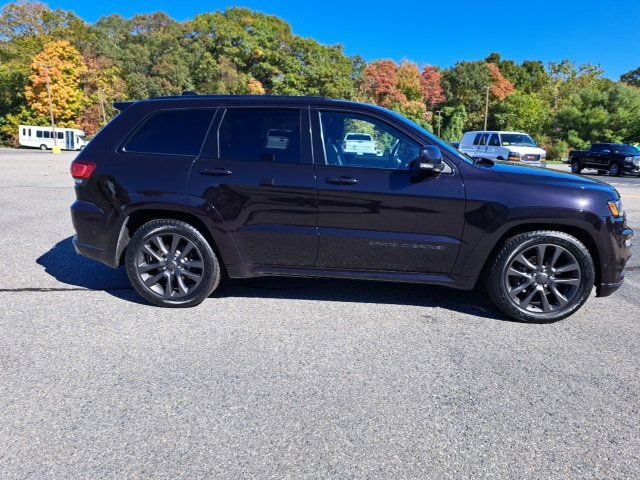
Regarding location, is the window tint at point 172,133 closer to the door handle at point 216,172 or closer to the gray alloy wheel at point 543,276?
the door handle at point 216,172

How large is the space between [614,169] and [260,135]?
2665cm

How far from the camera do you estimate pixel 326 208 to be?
3836 millimetres

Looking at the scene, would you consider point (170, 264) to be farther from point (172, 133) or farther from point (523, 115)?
point (523, 115)

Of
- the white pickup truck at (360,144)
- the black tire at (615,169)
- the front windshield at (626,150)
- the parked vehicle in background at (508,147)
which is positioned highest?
the front windshield at (626,150)

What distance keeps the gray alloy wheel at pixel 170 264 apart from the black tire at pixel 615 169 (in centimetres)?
2685

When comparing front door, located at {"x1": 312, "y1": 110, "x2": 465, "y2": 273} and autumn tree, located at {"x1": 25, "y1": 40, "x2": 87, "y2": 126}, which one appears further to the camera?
autumn tree, located at {"x1": 25, "y1": 40, "x2": 87, "y2": 126}

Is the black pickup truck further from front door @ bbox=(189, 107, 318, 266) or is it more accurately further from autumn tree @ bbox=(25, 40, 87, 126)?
autumn tree @ bbox=(25, 40, 87, 126)

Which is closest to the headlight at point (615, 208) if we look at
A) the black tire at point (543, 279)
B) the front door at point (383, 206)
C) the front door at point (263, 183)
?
the black tire at point (543, 279)

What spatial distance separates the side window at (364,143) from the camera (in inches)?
151

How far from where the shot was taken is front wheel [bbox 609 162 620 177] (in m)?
24.6

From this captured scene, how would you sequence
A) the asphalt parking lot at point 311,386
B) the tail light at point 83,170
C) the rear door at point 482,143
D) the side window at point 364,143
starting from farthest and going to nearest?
1. the rear door at point 482,143
2. the tail light at point 83,170
3. the side window at point 364,143
4. the asphalt parking lot at point 311,386

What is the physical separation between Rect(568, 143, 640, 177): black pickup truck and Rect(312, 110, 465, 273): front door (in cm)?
2513

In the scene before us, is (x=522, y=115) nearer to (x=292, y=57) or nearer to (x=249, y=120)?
(x=292, y=57)

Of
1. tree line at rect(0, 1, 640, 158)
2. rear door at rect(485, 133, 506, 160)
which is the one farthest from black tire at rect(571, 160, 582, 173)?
tree line at rect(0, 1, 640, 158)
